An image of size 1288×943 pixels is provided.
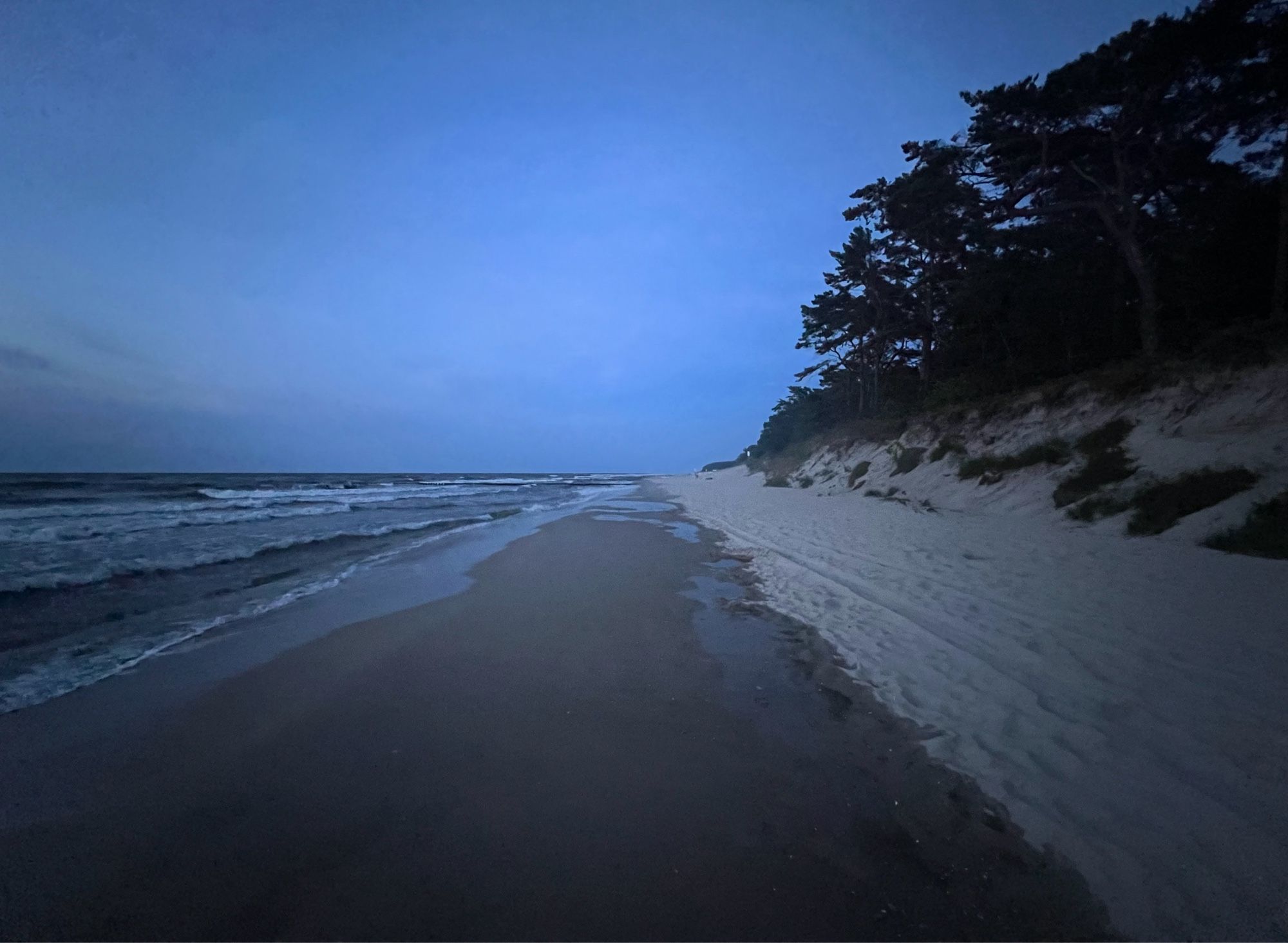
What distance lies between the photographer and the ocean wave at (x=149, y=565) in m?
7.56

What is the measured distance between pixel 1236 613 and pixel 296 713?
7.67 meters

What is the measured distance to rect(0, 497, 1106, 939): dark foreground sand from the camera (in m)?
1.92

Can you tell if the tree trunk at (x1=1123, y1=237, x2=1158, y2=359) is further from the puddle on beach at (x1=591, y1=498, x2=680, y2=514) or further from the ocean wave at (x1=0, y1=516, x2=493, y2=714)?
the ocean wave at (x1=0, y1=516, x2=493, y2=714)

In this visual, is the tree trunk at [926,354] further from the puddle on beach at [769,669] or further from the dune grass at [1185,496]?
the puddle on beach at [769,669]

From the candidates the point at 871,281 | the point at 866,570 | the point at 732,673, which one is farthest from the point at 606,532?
the point at 871,281

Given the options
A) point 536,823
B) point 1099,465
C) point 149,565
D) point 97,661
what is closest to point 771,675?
point 536,823

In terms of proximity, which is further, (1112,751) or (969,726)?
(969,726)

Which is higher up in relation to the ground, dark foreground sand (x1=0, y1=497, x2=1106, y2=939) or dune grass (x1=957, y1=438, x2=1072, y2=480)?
dune grass (x1=957, y1=438, x2=1072, y2=480)

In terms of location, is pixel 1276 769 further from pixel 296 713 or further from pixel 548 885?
pixel 296 713

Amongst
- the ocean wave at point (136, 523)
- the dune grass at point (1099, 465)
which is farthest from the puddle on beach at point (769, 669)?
the ocean wave at point (136, 523)

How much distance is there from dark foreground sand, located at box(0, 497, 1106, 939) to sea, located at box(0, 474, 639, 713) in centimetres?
204

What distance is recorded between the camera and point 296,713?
3641 mm

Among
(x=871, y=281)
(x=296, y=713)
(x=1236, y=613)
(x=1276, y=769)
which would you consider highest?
(x=871, y=281)

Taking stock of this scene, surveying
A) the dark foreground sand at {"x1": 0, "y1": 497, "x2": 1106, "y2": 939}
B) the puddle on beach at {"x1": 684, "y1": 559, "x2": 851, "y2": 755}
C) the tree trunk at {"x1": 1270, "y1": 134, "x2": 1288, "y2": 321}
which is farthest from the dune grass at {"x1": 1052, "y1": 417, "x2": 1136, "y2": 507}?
the dark foreground sand at {"x1": 0, "y1": 497, "x2": 1106, "y2": 939}
